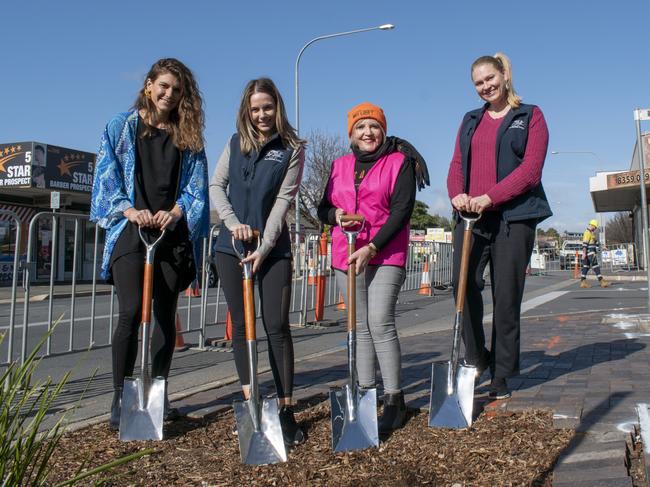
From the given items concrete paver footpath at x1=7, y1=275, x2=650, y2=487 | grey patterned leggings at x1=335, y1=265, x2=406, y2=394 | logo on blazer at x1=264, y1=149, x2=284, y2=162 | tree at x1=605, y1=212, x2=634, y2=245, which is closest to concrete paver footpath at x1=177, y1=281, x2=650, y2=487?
concrete paver footpath at x1=7, y1=275, x2=650, y2=487

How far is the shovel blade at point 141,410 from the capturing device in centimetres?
347

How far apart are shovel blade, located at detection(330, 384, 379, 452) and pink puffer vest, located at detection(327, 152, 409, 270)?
2.41 feet

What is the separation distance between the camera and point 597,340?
22.5 ft

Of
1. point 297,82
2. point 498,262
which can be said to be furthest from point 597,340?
point 297,82

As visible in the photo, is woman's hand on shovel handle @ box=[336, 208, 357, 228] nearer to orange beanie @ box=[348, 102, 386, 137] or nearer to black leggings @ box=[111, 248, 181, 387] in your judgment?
orange beanie @ box=[348, 102, 386, 137]

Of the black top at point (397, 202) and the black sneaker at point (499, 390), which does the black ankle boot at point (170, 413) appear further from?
the black sneaker at point (499, 390)

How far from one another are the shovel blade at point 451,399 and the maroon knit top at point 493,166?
37.5 inches

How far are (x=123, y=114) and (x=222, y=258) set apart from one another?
3.22 ft

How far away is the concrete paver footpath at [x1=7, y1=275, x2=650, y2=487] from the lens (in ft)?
10.0

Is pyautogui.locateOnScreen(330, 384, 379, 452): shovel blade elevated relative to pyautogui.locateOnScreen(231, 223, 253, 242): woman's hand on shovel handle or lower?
lower

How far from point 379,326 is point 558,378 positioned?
68.2 inches

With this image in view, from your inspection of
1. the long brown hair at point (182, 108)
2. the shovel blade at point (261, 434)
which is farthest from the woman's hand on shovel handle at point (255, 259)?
the long brown hair at point (182, 108)

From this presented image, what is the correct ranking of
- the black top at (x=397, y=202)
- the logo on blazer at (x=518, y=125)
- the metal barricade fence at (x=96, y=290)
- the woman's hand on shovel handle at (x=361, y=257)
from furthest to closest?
Answer: the metal barricade fence at (x=96, y=290)
the logo on blazer at (x=518, y=125)
the black top at (x=397, y=202)
the woman's hand on shovel handle at (x=361, y=257)

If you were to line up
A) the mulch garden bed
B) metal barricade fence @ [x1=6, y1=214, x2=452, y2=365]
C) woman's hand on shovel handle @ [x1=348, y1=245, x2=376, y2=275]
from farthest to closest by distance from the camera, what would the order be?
1. metal barricade fence @ [x1=6, y1=214, x2=452, y2=365]
2. woman's hand on shovel handle @ [x1=348, y1=245, x2=376, y2=275]
3. the mulch garden bed
